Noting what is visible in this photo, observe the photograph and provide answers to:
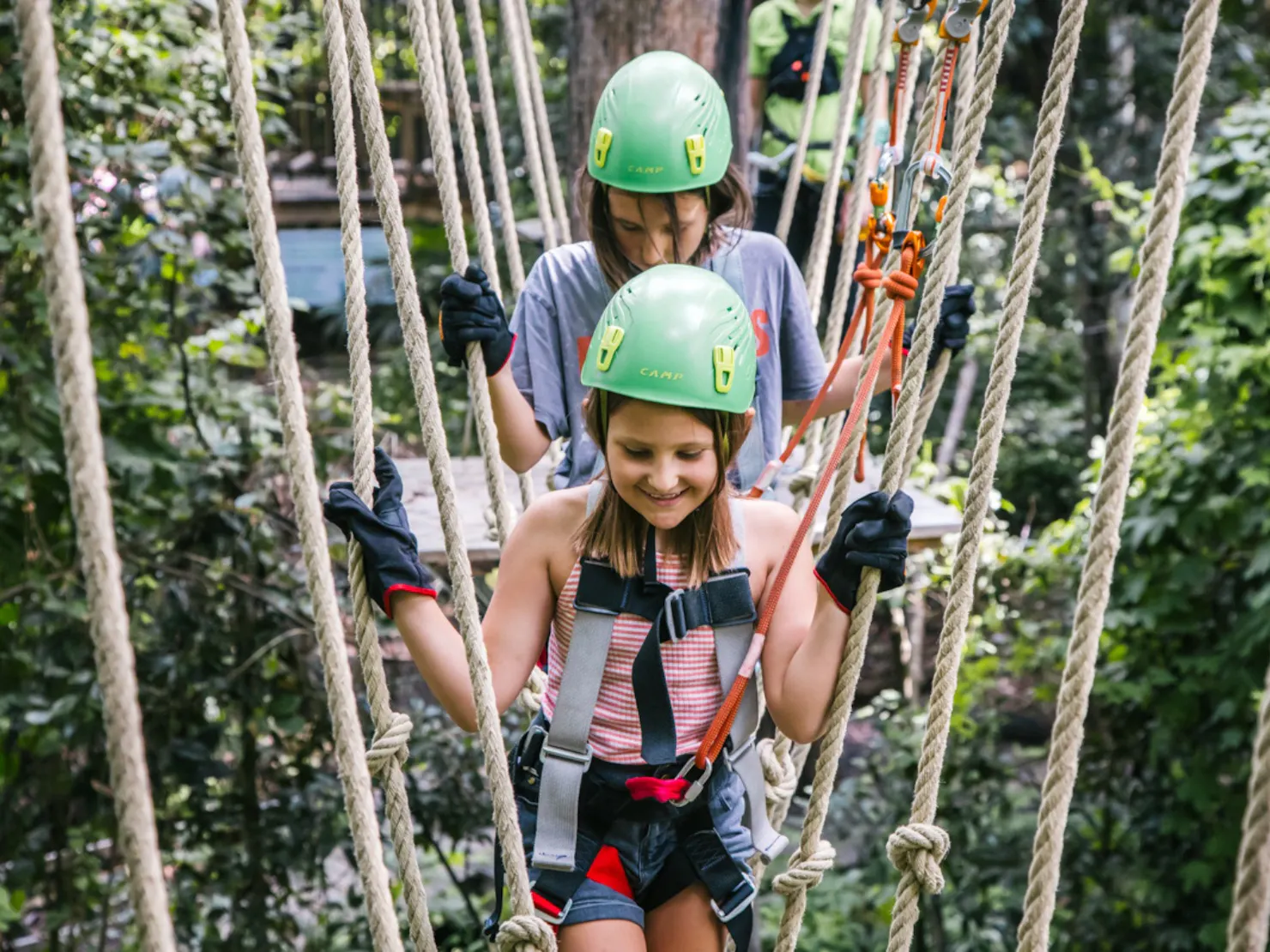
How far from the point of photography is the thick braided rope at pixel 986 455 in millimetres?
1073

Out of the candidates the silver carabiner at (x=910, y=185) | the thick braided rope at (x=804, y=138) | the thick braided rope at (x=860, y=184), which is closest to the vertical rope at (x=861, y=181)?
the thick braided rope at (x=860, y=184)

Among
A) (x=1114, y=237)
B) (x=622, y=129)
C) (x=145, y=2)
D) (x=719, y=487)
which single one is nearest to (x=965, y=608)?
(x=719, y=487)

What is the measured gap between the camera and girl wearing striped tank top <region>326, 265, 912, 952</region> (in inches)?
46.6

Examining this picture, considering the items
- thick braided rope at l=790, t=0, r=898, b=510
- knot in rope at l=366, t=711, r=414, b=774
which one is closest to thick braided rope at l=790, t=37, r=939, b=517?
thick braided rope at l=790, t=0, r=898, b=510

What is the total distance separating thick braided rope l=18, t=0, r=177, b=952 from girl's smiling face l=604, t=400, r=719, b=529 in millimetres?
580

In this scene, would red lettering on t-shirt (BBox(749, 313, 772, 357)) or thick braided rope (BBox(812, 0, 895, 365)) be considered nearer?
red lettering on t-shirt (BBox(749, 313, 772, 357))

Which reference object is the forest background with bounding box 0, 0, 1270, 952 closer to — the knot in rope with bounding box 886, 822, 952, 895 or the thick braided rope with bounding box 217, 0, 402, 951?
the thick braided rope with bounding box 217, 0, 402, 951

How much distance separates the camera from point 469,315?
4.77 ft

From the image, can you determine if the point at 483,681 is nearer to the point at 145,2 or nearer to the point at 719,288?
the point at 719,288

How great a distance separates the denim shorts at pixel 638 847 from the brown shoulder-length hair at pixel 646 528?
0.20m

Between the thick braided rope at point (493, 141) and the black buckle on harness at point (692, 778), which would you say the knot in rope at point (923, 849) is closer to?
the black buckle on harness at point (692, 778)

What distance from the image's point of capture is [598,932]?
3.90 ft

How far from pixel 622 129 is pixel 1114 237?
4118mm

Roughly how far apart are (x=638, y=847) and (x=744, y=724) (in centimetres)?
16
